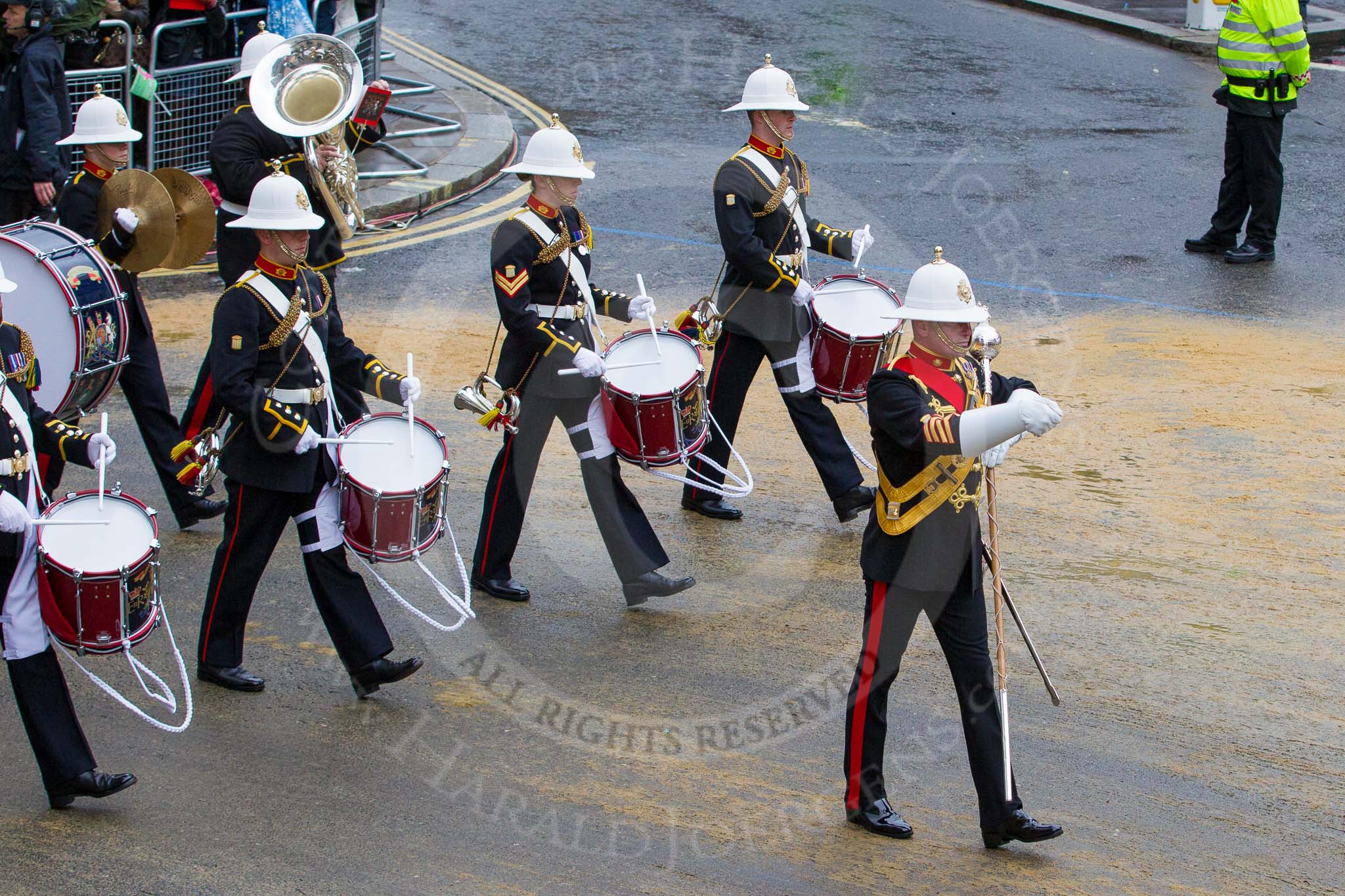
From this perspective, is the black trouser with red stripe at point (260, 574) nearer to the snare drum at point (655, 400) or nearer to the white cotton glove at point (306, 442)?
the white cotton glove at point (306, 442)

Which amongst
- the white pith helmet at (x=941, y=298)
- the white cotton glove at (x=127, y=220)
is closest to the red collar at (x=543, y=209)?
the white cotton glove at (x=127, y=220)

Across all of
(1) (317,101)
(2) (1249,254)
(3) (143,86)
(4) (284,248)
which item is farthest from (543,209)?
(2) (1249,254)

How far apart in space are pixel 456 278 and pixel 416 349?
1.46m

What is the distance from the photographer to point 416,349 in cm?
946

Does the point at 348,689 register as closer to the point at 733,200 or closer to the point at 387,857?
the point at 387,857

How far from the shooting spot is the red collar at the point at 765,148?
7.58 m

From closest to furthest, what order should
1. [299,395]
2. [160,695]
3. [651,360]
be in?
[299,395] < [160,695] < [651,360]

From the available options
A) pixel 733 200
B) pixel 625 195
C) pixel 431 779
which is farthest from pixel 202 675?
pixel 625 195

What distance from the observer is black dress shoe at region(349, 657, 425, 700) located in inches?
234

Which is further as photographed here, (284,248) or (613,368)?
(613,368)

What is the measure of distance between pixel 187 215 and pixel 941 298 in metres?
4.04

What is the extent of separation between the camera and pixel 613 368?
654 cm

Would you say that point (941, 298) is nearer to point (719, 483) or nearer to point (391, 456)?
point (391, 456)

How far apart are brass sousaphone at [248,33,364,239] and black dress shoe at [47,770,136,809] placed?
343 centimetres
